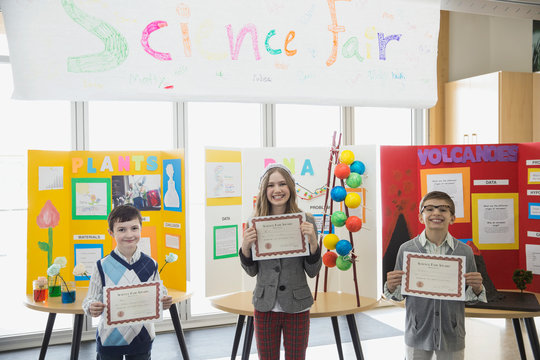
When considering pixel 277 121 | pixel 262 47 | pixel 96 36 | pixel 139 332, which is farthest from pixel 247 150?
pixel 277 121

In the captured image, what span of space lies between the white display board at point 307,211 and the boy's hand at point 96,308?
1058 mm

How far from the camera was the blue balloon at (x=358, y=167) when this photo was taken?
2.89m

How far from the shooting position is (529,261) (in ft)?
9.79

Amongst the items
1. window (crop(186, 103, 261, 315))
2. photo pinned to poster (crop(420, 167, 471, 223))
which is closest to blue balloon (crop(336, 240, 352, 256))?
photo pinned to poster (crop(420, 167, 471, 223))

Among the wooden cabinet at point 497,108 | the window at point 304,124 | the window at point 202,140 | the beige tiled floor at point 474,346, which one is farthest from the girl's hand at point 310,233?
the wooden cabinet at point 497,108

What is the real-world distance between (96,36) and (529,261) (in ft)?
9.15

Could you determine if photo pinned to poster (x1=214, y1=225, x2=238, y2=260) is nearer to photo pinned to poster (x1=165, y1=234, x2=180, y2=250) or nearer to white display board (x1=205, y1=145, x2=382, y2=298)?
white display board (x1=205, y1=145, x2=382, y2=298)

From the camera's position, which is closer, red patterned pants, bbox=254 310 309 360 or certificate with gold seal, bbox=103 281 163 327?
certificate with gold seal, bbox=103 281 163 327

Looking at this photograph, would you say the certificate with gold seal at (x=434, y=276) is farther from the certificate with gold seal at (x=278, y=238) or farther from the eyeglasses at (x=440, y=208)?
the certificate with gold seal at (x=278, y=238)

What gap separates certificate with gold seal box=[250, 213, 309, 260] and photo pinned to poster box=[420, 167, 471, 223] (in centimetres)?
121

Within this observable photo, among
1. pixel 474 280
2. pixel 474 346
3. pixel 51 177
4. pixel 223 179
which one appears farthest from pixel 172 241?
pixel 474 346

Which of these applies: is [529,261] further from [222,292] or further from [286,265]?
[222,292]

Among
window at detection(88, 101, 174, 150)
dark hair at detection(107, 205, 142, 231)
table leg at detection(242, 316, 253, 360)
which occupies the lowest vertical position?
table leg at detection(242, 316, 253, 360)

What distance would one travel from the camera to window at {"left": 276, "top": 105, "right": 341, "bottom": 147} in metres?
5.04
